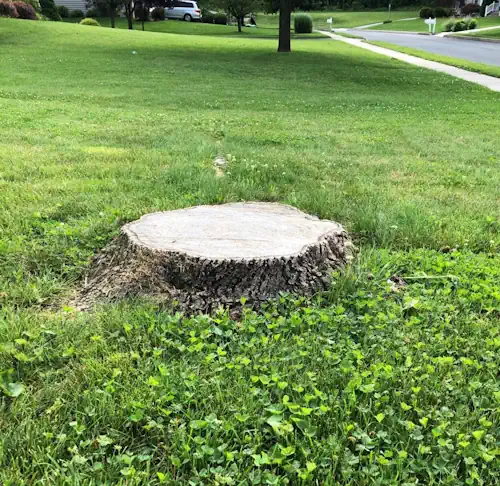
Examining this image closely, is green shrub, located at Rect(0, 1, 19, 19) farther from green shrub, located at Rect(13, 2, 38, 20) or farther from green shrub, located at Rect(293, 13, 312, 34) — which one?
green shrub, located at Rect(293, 13, 312, 34)

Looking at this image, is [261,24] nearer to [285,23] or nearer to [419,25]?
[419,25]

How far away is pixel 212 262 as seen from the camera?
2883 millimetres

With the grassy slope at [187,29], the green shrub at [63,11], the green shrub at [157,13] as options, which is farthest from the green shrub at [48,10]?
the green shrub at [157,13]

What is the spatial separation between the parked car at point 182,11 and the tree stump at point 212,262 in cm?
4944

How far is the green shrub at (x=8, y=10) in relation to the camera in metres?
29.8

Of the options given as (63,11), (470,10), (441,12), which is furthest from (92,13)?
(470,10)

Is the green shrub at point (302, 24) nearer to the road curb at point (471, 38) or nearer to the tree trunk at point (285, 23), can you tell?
the road curb at point (471, 38)

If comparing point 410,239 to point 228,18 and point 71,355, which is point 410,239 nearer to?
point 71,355

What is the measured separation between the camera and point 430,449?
2.01 metres

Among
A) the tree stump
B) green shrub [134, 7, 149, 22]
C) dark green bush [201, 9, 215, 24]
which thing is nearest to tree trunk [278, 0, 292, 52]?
the tree stump

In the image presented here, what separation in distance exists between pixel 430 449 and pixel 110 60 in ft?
65.8

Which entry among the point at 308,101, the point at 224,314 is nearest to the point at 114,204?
the point at 224,314

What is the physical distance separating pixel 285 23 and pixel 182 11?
28422 millimetres

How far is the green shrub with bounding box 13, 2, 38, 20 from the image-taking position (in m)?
31.0
